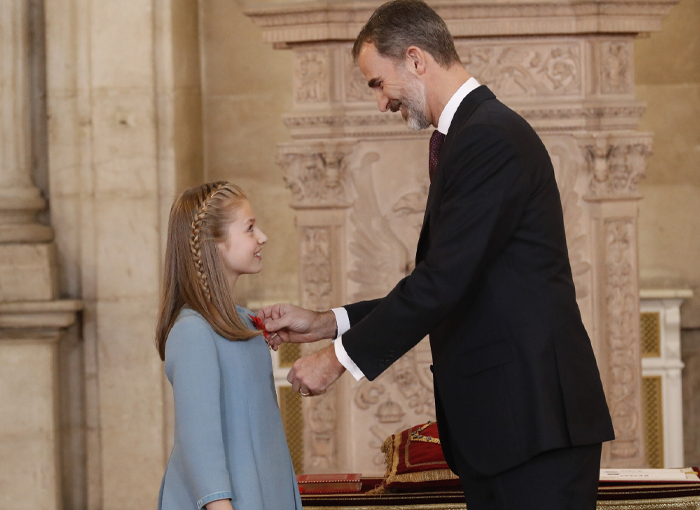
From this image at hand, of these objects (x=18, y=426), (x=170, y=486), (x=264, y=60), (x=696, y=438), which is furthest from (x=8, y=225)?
(x=696, y=438)

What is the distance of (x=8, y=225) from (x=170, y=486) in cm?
303

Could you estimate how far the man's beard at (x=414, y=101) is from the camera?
2.54 metres

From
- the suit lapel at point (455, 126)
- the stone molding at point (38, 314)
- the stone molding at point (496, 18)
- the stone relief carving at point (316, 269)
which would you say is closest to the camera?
the suit lapel at point (455, 126)

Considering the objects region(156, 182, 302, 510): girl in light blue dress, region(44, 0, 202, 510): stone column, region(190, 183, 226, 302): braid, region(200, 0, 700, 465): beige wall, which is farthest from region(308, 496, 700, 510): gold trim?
region(200, 0, 700, 465): beige wall

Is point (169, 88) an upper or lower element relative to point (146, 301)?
upper

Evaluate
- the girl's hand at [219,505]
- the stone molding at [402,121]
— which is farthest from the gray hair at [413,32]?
the stone molding at [402,121]

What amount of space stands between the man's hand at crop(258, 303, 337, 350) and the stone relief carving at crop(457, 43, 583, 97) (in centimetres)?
193

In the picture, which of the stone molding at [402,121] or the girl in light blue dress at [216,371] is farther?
the stone molding at [402,121]

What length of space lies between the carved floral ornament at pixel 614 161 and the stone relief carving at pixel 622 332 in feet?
0.50

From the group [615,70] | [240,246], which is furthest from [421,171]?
[240,246]

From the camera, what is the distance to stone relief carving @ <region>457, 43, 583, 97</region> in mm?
4371

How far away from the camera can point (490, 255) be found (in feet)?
7.49

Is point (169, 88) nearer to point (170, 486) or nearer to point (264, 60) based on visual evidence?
point (264, 60)

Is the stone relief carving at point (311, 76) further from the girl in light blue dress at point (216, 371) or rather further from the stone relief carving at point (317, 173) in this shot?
the girl in light blue dress at point (216, 371)
